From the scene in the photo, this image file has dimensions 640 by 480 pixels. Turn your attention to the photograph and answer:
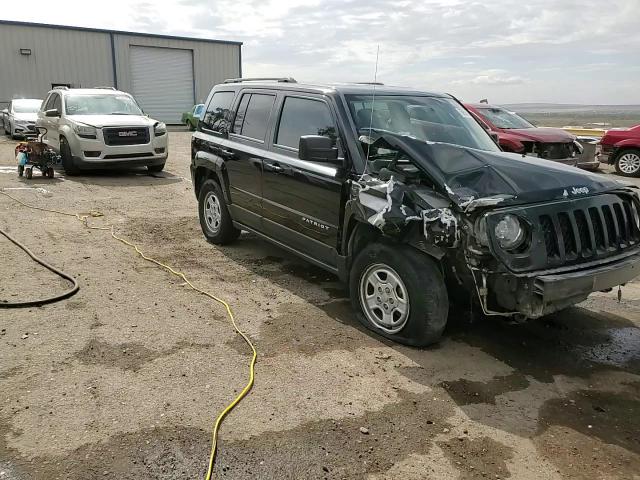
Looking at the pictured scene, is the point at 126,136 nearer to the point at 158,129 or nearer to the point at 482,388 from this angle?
the point at 158,129

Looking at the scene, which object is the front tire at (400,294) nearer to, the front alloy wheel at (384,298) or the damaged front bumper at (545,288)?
the front alloy wheel at (384,298)

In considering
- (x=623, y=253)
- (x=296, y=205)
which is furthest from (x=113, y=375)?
(x=623, y=253)

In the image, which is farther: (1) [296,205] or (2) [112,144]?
(2) [112,144]

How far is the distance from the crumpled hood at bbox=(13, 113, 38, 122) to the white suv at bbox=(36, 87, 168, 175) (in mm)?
8274

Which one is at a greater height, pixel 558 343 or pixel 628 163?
pixel 628 163

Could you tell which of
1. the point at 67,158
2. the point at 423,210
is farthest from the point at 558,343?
the point at 67,158

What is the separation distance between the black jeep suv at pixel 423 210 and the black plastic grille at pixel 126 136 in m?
7.35

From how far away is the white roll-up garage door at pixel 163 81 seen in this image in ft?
102

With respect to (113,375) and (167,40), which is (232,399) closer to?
(113,375)

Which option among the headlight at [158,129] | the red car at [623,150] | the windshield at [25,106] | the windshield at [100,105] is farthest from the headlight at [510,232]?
the windshield at [25,106]

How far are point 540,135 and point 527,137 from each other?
0.35 metres

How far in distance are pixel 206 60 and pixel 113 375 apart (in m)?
32.2

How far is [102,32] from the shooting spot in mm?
29312

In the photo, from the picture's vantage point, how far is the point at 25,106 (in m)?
21.6
